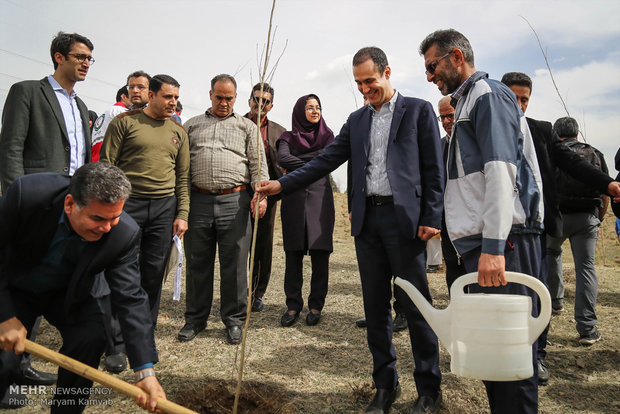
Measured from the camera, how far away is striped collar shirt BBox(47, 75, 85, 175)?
3.46 m

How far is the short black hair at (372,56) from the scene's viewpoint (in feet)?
9.46

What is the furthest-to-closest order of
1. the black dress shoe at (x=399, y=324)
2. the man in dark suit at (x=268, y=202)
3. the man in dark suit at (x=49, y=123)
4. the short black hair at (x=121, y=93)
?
the short black hair at (x=121, y=93)
the man in dark suit at (x=268, y=202)
the black dress shoe at (x=399, y=324)
the man in dark suit at (x=49, y=123)

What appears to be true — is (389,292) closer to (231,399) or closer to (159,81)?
(231,399)

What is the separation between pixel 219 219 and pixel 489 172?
8.55ft

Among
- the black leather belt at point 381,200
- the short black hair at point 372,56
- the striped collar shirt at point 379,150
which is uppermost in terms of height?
the short black hair at point 372,56

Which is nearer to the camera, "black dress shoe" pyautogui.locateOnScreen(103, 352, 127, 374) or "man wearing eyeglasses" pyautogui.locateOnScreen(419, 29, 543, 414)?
"man wearing eyeglasses" pyautogui.locateOnScreen(419, 29, 543, 414)

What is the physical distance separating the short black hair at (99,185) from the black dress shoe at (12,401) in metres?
1.50

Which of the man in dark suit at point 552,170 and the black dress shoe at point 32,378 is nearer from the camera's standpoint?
the black dress shoe at point 32,378

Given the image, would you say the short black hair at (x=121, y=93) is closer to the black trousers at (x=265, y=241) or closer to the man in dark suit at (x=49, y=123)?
the man in dark suit at (x=49, y=123)

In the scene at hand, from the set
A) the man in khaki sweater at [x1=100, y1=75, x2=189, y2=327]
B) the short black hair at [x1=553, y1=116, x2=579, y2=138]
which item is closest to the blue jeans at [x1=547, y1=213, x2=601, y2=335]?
the short black hair at [x1=553, y1=116, x2=579, y2=138]

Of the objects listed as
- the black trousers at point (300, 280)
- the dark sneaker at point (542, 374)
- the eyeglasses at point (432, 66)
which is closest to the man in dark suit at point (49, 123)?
the black trousers at point (300, 280)

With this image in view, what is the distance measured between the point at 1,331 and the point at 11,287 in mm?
287

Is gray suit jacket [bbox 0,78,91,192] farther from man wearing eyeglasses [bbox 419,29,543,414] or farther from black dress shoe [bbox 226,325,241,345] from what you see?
man wearing eyeglasses [bbox 419,29,543,414]

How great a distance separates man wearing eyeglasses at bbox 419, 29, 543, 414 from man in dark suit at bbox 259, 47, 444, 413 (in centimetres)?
48
